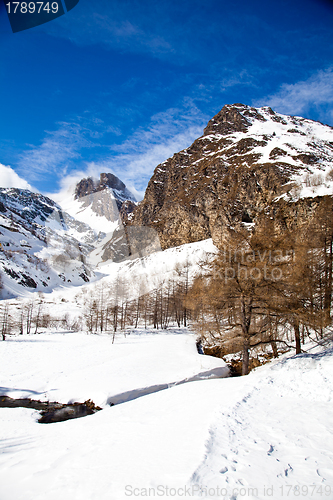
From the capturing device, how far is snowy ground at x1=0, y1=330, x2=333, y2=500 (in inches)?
133

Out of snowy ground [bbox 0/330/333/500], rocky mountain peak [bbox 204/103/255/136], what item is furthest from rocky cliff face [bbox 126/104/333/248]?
snowy ground [bbox 0/330/333/500]

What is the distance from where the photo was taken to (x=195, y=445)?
4.45 m

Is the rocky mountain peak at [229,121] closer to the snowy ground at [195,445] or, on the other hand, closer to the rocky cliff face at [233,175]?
the rocky cliff face at [233,175]

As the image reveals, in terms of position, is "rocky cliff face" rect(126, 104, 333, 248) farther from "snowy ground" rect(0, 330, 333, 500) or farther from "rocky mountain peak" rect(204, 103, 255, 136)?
"snowy ground" rect(0, 330, 333, 500)

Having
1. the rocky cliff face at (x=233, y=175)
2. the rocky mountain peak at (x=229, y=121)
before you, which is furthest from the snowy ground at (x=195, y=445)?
the rocky mountain peak at (x=229, y=121)

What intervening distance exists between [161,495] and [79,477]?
1677mm

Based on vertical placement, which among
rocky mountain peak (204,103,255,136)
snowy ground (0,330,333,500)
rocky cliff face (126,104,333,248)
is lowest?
snowy ground (0,330,333,500)

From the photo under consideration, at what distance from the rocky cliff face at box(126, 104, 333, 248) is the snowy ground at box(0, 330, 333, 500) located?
4915cm

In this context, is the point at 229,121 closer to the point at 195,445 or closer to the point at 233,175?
the point at 233,175

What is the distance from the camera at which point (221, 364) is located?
1639 cm

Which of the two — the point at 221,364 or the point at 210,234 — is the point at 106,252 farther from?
the point at 221,364

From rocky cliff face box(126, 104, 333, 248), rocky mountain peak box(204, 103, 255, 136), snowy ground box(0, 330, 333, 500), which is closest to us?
snowy ground box(0, 330, 333, 500)

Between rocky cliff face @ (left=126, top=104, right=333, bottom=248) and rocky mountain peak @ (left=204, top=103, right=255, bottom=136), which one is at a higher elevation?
rocky mountain peak @ (left=204, top=103, right=255, bottom=136)

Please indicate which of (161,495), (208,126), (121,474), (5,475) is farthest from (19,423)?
(208,126)
